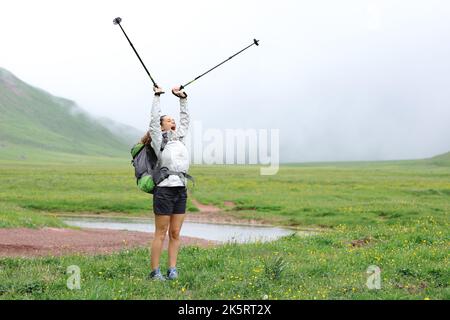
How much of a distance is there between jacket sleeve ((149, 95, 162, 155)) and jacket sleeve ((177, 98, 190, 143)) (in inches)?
22.3

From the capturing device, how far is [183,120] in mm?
12258

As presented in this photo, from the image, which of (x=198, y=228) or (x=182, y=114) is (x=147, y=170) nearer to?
(x=182, y=114)

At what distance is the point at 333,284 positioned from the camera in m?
11.4

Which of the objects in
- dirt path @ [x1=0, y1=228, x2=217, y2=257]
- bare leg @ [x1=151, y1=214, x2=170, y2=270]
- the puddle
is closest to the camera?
bare leg @ [x1=151, y1=214, x2=170, y2=270]

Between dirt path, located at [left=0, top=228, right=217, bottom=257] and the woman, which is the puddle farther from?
the woman

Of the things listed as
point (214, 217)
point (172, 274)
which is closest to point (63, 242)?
point (172, 274)

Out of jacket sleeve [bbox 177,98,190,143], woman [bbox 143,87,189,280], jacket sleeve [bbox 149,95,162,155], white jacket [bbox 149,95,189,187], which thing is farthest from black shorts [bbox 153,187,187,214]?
jacket sleeve [bbox 177,98,190,143]

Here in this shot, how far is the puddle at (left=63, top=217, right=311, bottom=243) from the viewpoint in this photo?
104ft

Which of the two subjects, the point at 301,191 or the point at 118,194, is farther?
the point at 301,191

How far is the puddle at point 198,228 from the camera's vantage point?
1252 inches

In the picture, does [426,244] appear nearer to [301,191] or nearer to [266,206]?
[266,206]

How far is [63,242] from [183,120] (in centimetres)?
1280
